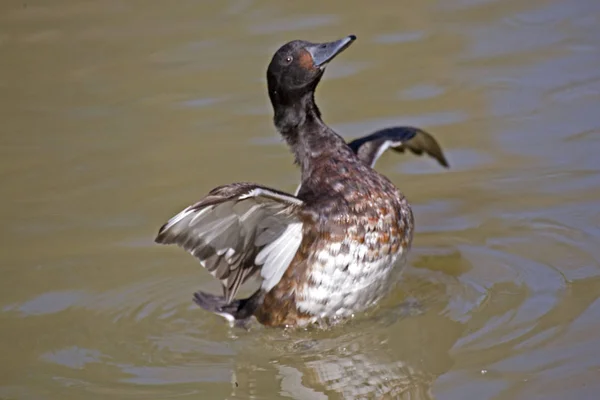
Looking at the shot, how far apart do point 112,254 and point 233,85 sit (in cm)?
229

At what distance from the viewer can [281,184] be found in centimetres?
672

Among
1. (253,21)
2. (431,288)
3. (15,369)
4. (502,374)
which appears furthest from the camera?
(253,21)

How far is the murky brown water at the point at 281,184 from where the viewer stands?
4.88m

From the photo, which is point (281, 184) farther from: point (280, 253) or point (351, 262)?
point (351, 262)

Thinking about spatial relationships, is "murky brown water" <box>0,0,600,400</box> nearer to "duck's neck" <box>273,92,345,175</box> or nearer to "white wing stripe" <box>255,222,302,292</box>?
"white wing stripe" <box>255,222,302,292</box>

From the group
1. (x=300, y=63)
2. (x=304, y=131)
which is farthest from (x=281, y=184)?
(x=300, y=63)

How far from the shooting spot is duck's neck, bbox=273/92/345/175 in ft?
18.2

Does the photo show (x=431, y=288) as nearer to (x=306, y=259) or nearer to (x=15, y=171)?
(x=306, y=259)

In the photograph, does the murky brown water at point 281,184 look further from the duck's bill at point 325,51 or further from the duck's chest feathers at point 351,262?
the duck's bill at point 325,51

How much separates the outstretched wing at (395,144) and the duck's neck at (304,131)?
1.23 ft

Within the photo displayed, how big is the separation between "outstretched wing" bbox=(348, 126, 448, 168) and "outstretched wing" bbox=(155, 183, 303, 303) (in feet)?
3.09

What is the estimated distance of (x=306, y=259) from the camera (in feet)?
16.9

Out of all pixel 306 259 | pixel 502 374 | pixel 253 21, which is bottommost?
pixel 502 374

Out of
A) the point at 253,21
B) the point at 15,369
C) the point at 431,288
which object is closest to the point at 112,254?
the point at 15,369
